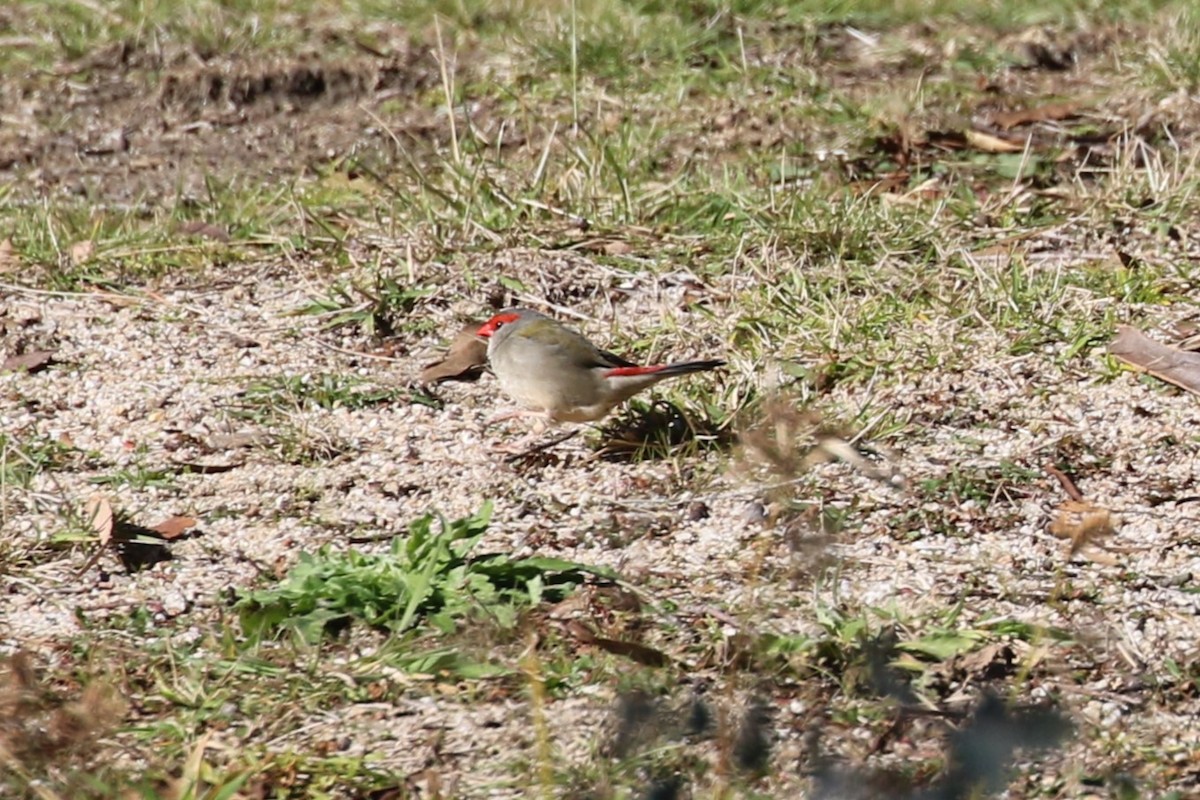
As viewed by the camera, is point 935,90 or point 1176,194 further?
point 935,90

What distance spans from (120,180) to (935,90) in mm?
3174

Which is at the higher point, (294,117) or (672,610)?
(672,610)

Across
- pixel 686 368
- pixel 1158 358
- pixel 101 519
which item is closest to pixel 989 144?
pixel 1158 358

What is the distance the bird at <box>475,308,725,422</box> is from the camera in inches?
172

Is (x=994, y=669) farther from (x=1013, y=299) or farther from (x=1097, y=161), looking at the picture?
(x=1097, y=161)

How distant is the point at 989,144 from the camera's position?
6383 mm

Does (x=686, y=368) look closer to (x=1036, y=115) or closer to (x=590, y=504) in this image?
(x=590, y=504)

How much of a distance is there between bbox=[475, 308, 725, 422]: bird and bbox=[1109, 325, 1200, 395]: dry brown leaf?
1.11 metres

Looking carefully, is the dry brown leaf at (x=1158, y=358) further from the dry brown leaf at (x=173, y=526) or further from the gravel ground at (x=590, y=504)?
the dry brown leaf at (x=173, y=526)

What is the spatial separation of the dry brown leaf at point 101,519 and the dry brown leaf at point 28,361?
40.9 inches

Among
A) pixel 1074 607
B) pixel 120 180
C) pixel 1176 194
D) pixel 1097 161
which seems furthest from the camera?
pixel 120 180

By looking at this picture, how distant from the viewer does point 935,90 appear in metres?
7.05

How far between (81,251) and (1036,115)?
3.50m

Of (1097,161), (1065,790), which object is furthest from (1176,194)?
(1065,790)
